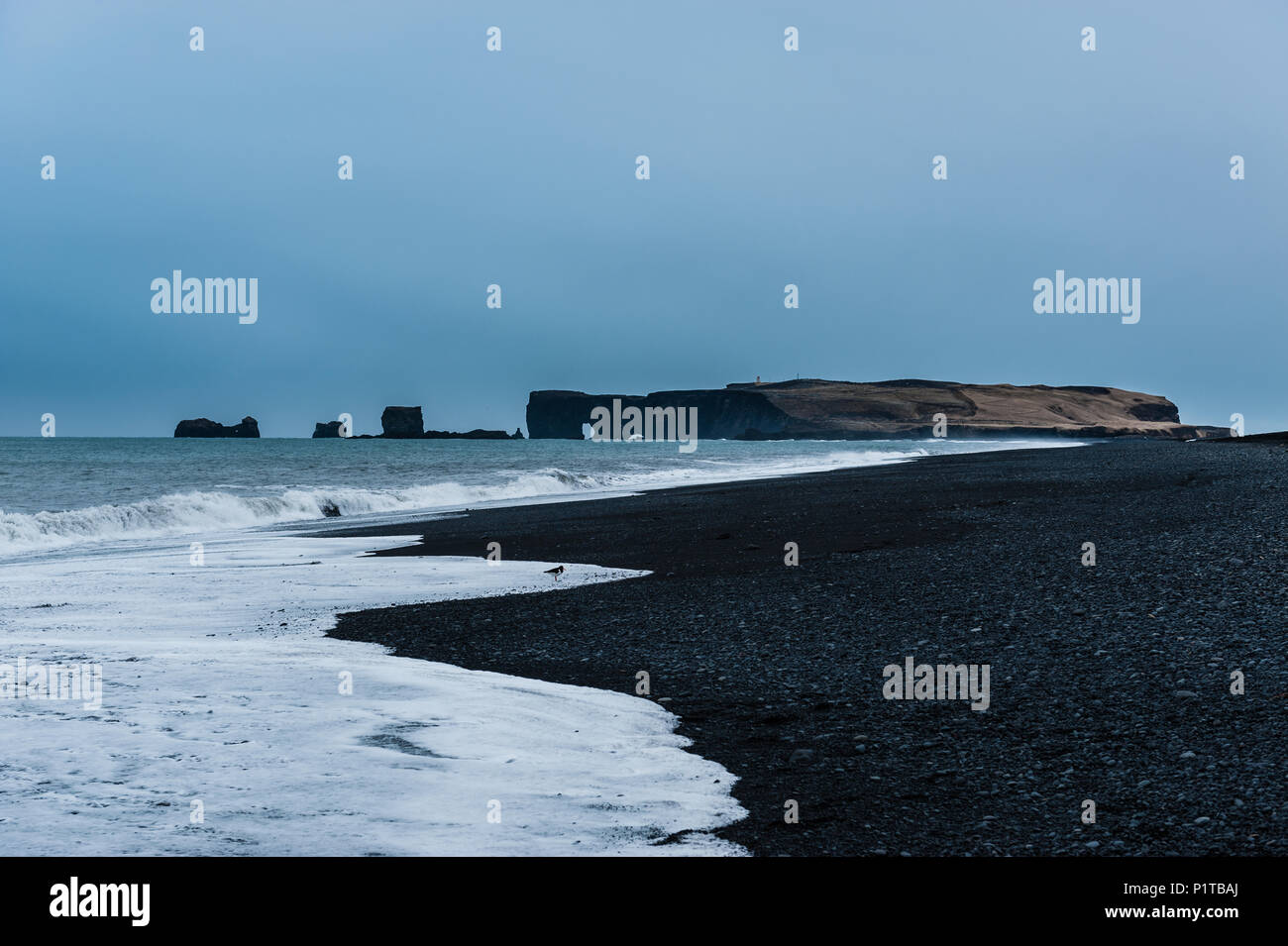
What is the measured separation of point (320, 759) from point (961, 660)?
16.6 ft

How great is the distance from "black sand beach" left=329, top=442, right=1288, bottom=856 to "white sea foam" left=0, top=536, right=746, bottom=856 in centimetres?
53

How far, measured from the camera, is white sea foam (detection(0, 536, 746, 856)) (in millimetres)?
4730

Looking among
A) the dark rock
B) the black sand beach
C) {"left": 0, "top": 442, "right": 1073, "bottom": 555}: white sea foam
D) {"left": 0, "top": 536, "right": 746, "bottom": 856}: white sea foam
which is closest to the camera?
{"left": 0, "top": 536, "right": 746, "bottom": 856}: white sea foam

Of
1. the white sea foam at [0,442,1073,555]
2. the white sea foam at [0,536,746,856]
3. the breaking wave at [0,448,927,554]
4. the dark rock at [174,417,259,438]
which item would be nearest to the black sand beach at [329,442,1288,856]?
the white sea foam at [0,536,746,856]

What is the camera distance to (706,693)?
778 centimetres

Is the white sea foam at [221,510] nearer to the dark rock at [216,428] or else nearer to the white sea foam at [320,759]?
the white sea foam at [320,759]

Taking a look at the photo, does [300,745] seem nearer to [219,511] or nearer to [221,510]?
[219,511]

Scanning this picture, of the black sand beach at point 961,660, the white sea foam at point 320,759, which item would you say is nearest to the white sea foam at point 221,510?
the black sand beach at point 961,660

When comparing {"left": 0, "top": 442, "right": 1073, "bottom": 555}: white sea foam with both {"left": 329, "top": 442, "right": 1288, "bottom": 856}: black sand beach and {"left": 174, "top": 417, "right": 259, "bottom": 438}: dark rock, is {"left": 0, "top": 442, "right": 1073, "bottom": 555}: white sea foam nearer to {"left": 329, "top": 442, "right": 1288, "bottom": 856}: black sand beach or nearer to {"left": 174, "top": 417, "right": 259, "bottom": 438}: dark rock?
{"left": 329, "top": 442, "right": 1288, "bottom": 856}: black sand beach

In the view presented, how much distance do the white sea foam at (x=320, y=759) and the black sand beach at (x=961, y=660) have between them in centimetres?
53

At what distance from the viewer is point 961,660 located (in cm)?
813
